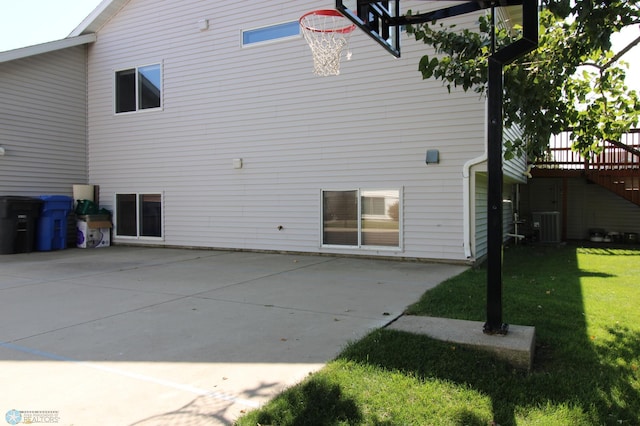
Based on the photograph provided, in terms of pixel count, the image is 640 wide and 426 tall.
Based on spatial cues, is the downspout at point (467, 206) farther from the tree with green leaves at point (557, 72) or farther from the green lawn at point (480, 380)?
the green lawn at point (480, 380)

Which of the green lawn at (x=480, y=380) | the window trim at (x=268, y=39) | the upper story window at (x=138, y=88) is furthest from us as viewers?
the upper story window at (x=138, y=88)

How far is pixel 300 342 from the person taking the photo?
14.3 feet

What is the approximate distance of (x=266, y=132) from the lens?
10.9 metres

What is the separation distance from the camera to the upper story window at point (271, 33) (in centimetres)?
1056

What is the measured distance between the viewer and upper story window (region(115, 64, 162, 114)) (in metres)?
12.6

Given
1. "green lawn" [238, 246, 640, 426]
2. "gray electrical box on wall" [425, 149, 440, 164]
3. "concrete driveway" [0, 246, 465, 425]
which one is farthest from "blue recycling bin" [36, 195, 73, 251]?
"green lawn" [238, 246, 640, 426]

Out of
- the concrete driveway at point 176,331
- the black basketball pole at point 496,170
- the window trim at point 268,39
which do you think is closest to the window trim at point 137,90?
the window trim at point 268,39

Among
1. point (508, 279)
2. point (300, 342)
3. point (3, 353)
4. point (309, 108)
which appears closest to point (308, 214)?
point (309, 108)

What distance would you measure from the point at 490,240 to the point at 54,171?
41.0 feet

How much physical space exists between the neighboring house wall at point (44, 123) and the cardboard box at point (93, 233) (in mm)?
1286

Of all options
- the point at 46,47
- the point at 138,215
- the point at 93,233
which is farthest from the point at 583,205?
the point at 46,47

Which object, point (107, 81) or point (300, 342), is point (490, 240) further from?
point (107, 81)

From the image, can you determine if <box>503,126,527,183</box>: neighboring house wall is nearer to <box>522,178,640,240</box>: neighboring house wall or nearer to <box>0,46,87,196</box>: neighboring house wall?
<box>522,178,640,240</box>: neighboring house wall

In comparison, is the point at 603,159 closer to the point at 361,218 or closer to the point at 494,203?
the point at 361,218
